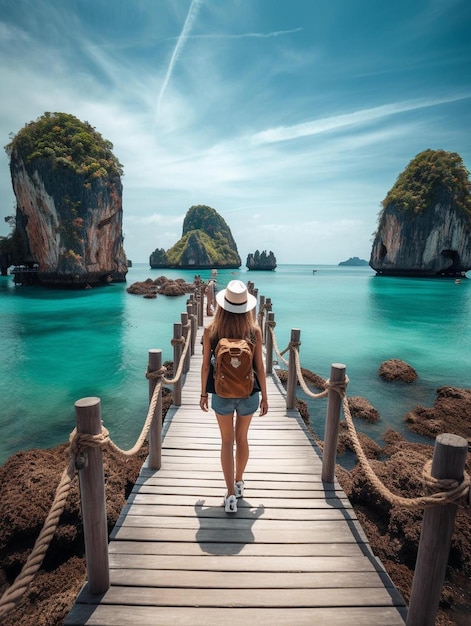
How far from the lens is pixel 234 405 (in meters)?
2.80

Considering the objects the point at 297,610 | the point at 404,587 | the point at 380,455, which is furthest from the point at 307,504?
the point at 380,455

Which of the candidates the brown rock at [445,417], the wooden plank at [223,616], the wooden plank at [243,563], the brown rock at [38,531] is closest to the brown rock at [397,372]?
the brown rock at [445,417]

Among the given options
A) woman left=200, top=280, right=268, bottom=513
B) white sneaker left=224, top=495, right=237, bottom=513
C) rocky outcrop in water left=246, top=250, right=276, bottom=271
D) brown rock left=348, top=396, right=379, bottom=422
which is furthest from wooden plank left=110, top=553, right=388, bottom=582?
rocky outcrop in water left=246, top=250, right=276, bottom=271

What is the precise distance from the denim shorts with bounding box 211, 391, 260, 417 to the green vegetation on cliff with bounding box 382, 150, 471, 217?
6897 centimetres

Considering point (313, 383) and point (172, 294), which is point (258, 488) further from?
point (172, 294)

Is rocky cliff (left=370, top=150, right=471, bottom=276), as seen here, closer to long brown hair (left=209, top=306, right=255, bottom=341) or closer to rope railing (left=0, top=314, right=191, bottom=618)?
→ long brown hair (left=209, top=306, right=255, bottom=341)

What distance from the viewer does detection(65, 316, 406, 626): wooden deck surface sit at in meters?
2.15

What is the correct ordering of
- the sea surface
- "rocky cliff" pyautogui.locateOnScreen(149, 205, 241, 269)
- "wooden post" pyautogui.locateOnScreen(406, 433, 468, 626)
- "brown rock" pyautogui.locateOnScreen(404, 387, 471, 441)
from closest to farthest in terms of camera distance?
"wooden post" pyautogui.locateOnScreen(406, 433, 468, 626) → "brown rock" pyautogui.locateOnScreen(404, 387, 471, 441) → the sea surface → "rocky cliff" pyautogui.locateOnScreen(149, 205, 241, 269)

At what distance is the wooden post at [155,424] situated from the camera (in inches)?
132

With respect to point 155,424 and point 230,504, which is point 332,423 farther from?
point 155,424

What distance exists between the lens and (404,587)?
344 centimetres

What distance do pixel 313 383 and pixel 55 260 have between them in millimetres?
37361

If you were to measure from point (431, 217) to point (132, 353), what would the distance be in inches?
2507

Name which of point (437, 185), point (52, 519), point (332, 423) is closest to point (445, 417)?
point (332, 423)
